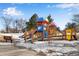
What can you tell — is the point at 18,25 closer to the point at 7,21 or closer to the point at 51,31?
the point at 7,21

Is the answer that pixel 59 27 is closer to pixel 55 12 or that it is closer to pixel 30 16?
pixel 55 12

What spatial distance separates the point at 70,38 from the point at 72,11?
0.19m

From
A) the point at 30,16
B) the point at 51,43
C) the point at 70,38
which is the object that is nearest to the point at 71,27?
the point at 70,38

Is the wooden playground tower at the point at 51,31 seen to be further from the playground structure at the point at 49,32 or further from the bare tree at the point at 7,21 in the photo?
the bare tree at the point at 7,21

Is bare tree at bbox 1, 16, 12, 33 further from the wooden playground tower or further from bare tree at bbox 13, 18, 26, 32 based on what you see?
the wooden playground tower

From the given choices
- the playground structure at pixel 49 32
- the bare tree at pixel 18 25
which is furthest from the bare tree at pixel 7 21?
the playground structure at pixel 49 32

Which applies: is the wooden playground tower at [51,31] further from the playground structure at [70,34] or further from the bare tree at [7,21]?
the bare tree at [7,21]

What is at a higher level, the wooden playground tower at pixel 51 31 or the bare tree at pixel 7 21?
the bare tree at pixel 7 21

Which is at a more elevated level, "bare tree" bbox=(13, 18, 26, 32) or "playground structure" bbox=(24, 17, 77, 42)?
"bare tree" bbox=(13, 18, 26, 32)

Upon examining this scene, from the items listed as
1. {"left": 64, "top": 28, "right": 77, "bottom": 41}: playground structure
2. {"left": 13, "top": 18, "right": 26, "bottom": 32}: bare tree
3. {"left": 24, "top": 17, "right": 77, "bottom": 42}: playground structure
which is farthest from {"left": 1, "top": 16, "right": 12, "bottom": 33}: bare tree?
{"left": 64, "top": 28, "right": 77, "bottom": 41}: playground structure

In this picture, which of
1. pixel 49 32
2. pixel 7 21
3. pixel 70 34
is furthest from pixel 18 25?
pixel 70 34

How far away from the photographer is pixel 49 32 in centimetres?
165

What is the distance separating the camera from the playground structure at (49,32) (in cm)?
164

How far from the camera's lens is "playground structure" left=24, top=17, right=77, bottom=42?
5.38ft
